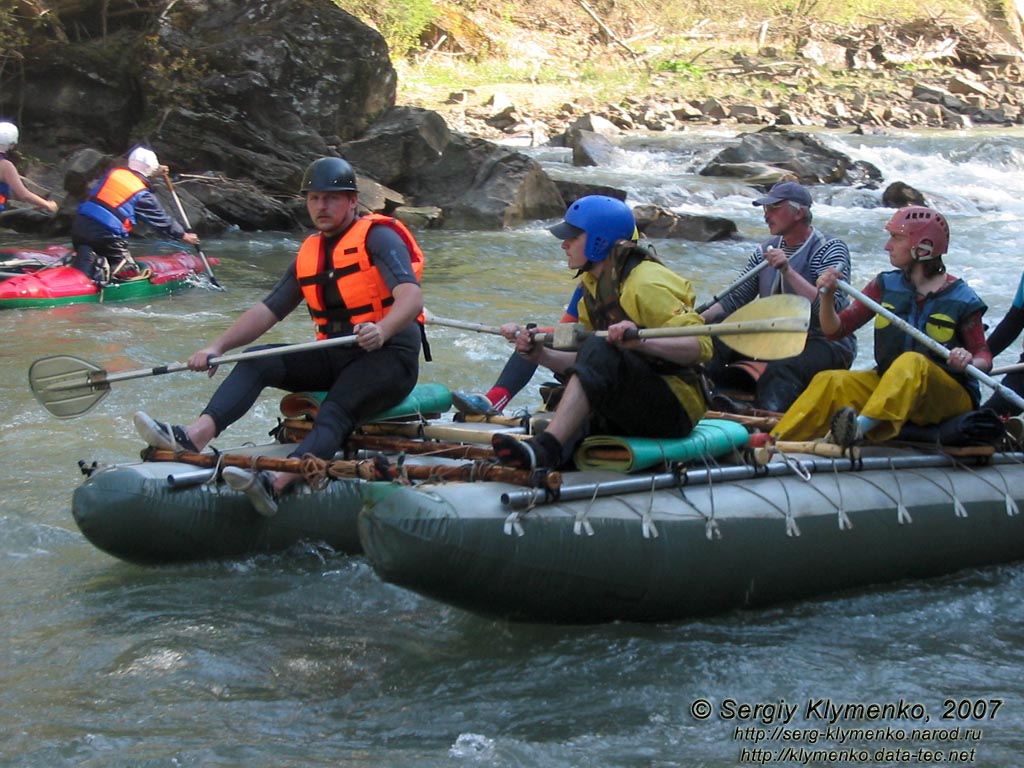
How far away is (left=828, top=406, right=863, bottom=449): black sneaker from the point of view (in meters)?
4.65

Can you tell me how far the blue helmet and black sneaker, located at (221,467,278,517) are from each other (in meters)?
1.37

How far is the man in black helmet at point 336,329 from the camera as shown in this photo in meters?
4.70

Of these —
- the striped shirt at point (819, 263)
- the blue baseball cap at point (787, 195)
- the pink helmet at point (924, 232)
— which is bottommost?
the striped shirt at point (819, 263)

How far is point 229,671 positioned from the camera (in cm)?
400

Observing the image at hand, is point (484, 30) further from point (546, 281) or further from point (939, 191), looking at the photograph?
point (546, 281)

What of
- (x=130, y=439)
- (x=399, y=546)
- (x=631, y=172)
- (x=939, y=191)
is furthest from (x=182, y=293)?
(x=939, y=191)

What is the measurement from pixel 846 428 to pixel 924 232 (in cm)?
Answer: 87

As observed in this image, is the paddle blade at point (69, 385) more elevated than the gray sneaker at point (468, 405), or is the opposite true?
the paddle blade at point (69, 385)

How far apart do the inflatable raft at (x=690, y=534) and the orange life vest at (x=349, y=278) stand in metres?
1.11

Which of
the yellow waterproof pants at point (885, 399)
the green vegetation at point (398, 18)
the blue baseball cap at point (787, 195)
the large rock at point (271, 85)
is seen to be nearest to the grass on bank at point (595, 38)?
the green vegetation at point (398, 18)

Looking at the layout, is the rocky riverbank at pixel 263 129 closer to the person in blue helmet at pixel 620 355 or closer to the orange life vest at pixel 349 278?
the orange life vest at pixel 349 278

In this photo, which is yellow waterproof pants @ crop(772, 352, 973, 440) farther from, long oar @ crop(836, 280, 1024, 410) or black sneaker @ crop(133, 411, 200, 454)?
black sneaker @ crop(133, 411, 200, 454)

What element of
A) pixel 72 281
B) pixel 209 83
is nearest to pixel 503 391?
pixel 72 281

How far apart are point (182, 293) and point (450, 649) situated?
781cm
